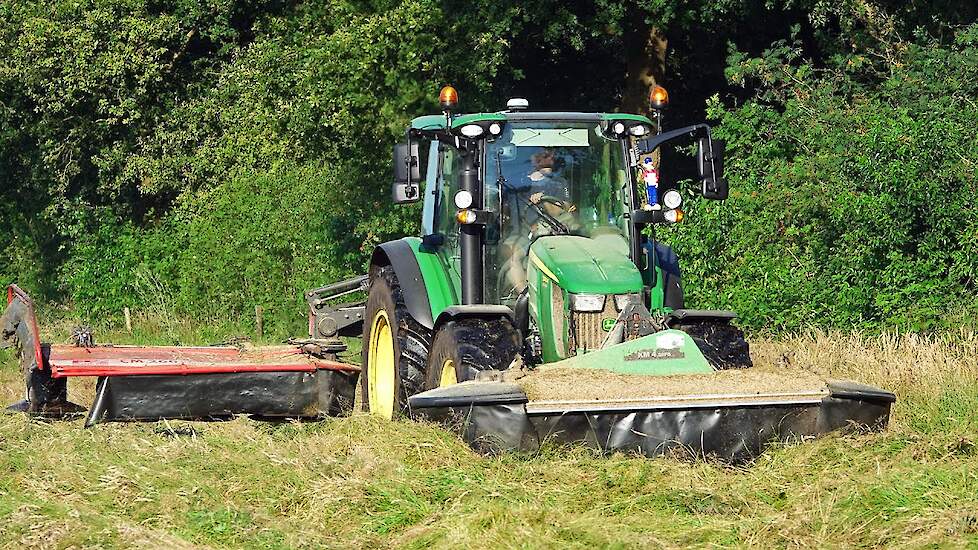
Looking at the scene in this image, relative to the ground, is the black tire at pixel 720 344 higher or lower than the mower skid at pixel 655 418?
higher

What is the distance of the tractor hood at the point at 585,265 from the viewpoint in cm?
830

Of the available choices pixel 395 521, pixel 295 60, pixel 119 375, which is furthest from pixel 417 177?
pixel 295 60

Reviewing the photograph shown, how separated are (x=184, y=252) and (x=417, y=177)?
11.9 meters

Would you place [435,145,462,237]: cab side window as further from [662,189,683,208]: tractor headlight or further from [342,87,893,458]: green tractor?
[662,189,683,208]: tractor headlight

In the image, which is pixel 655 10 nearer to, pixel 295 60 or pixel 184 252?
pixel 295 60

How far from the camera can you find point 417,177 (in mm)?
9133

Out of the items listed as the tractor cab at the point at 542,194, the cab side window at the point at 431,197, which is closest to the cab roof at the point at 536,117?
the tractor cab at the point at 542,194

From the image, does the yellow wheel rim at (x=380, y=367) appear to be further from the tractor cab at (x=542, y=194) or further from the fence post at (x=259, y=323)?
the fence post at (x=259, y=323)

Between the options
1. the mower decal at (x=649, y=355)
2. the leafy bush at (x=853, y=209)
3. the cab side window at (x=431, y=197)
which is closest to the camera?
the mower decal at (x=649, y=355)

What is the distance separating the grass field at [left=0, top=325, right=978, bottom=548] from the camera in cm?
620

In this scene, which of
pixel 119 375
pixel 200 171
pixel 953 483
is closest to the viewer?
pixel 953 483

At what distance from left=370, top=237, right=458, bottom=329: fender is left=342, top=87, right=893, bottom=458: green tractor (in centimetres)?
1

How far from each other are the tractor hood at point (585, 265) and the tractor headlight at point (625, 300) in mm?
30

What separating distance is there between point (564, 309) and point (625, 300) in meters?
0.35
